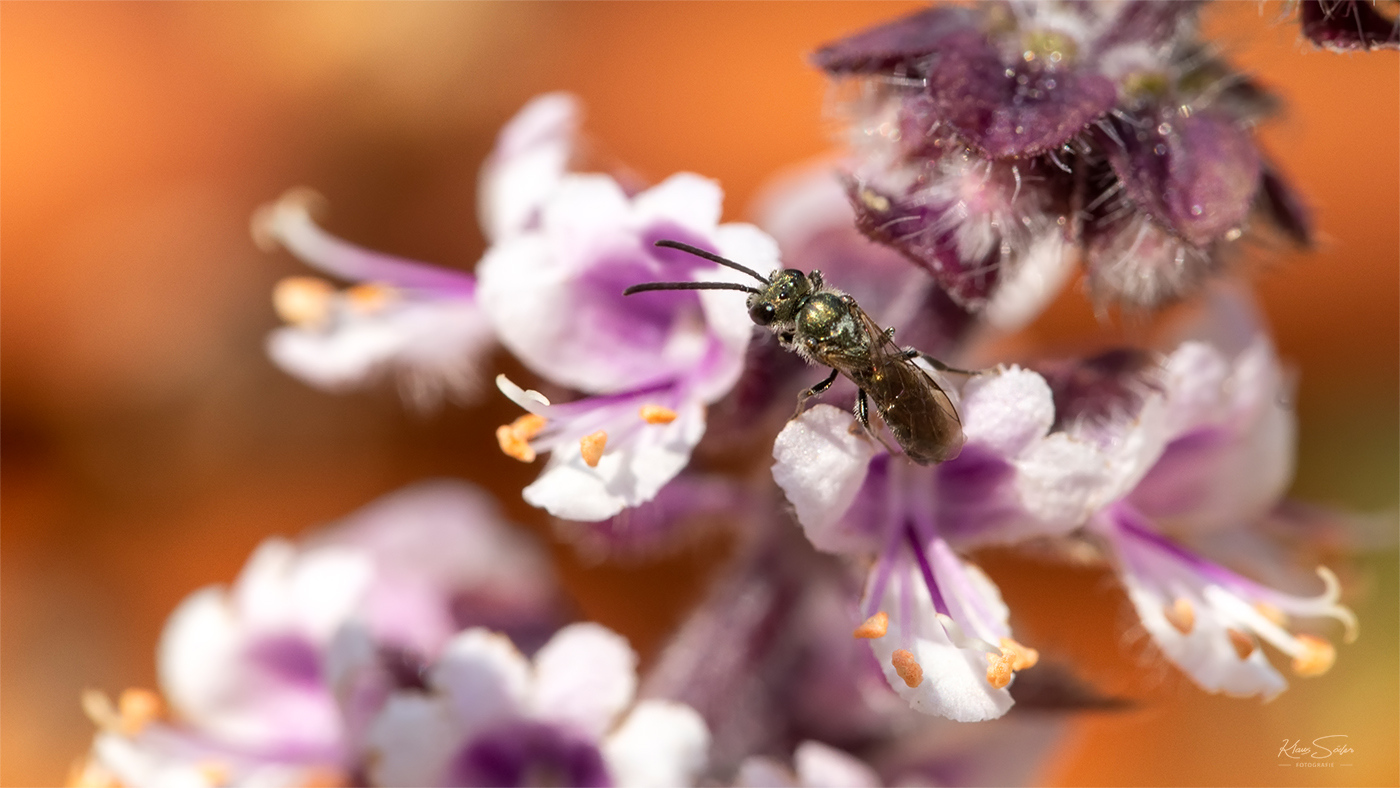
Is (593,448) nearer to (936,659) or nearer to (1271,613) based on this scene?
(936,659)

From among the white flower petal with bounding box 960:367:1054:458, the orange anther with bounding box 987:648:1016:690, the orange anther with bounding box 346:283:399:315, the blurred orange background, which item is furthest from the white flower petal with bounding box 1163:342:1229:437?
the blurred orange background

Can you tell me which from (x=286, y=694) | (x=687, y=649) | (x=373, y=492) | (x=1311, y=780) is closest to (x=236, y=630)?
(x=286, y=694)

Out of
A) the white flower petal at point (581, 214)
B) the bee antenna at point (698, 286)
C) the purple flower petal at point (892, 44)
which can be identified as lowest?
the bee antenna at point (698, 286)

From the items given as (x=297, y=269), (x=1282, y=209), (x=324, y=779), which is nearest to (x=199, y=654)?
(x=324, y=779)

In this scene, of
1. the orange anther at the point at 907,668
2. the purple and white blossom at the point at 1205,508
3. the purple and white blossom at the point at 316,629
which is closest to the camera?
the orange anther at the point at 907,668

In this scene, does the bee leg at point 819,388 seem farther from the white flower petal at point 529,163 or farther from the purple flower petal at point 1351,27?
the purple flower petal at point 1351,27

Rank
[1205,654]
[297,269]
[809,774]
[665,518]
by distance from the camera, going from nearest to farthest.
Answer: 1. [1205,654]
2. [809,774]
3. [665,518]
4. [297,269]

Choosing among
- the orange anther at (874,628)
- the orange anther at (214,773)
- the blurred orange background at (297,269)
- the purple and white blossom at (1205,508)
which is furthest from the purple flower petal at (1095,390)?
the blurred orange background at (297,269)
